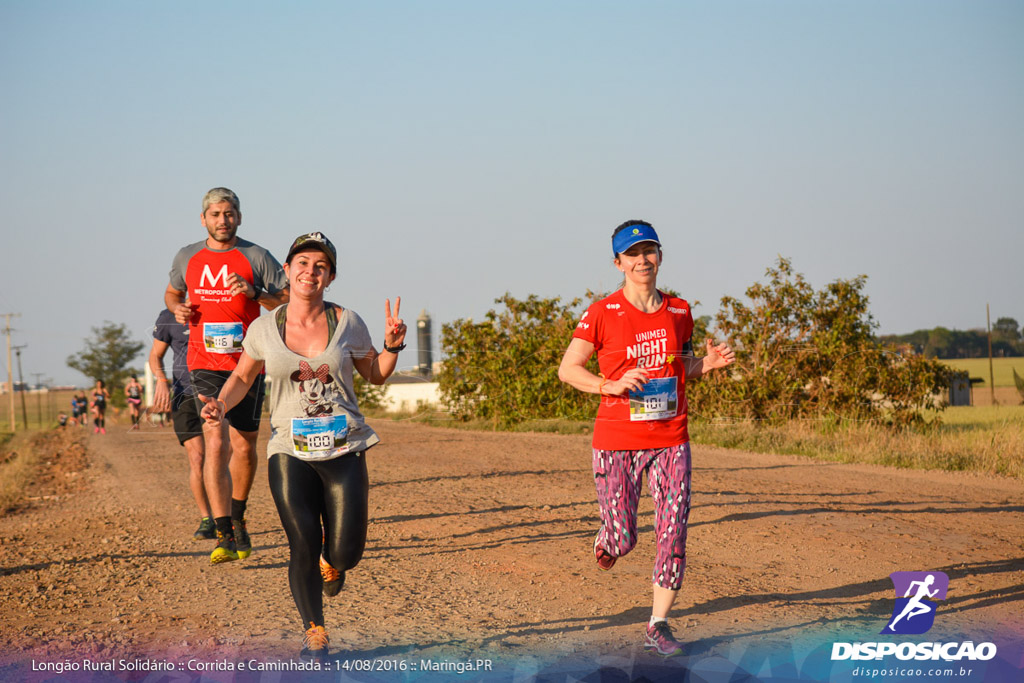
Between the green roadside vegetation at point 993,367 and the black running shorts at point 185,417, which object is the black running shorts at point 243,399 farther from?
the green roadside vegetation at point 993,367

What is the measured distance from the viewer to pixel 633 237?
200 inches

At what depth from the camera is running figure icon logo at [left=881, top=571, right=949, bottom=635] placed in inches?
199

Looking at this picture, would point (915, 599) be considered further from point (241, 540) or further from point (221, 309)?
point (221, 309)

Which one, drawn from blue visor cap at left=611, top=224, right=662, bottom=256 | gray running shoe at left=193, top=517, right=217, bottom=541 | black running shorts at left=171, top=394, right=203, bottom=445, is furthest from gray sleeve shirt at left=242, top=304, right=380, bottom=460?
gray running shoe at left=193, top=517, right=217, bottom=541

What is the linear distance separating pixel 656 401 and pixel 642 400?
0.08 m

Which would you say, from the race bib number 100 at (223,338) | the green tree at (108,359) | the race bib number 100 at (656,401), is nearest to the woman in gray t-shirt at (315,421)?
the race bib number 100 at (656,401)

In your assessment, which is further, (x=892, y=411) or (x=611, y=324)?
(x=892, y=411)

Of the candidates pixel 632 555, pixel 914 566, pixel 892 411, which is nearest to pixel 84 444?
pixel 892 411

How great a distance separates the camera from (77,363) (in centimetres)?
8856

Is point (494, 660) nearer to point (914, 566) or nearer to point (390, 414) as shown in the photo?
point (914, 566)

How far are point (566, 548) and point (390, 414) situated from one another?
80.0ft

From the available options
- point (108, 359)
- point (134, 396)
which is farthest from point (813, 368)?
point (108, 359)

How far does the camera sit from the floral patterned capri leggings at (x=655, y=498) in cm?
484

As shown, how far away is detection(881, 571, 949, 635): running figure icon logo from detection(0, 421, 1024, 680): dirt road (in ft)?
0.29
